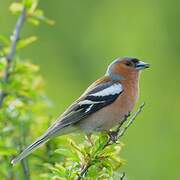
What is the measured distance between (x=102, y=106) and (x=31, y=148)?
1.23 m

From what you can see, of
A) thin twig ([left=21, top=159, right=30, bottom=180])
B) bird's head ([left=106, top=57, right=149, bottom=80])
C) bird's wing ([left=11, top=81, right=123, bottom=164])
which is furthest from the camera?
bird's head ([left=106, top=57, right=149, bottom=80])

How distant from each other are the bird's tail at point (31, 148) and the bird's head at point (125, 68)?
149 cm

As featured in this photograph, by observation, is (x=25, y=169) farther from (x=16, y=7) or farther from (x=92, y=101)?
(x=16, y=7)

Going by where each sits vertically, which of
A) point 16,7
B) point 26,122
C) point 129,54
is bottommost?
point 129,54

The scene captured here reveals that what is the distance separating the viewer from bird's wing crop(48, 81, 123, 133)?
21.5 ft

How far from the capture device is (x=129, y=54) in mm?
14141

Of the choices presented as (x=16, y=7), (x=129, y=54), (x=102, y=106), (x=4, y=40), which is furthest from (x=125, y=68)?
(x=129, y=54)

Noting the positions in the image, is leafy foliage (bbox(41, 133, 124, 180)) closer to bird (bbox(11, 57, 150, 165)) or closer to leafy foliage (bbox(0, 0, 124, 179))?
leafy foliage (bbox(0, 0, 124, 179))

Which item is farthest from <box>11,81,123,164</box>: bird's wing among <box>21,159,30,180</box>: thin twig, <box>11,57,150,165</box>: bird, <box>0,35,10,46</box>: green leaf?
<box>0,35,10,46</box>: green leaf

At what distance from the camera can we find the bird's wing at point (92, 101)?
655cm

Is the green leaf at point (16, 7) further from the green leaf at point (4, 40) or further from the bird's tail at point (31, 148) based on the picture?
the bird's tail at point (31, 148)

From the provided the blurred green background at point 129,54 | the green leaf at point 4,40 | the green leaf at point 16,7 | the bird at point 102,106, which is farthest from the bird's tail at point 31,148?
the blurred green background at point 129,54

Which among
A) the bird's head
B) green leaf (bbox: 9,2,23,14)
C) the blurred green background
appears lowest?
the blurred green background

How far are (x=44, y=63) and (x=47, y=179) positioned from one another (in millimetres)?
10497
